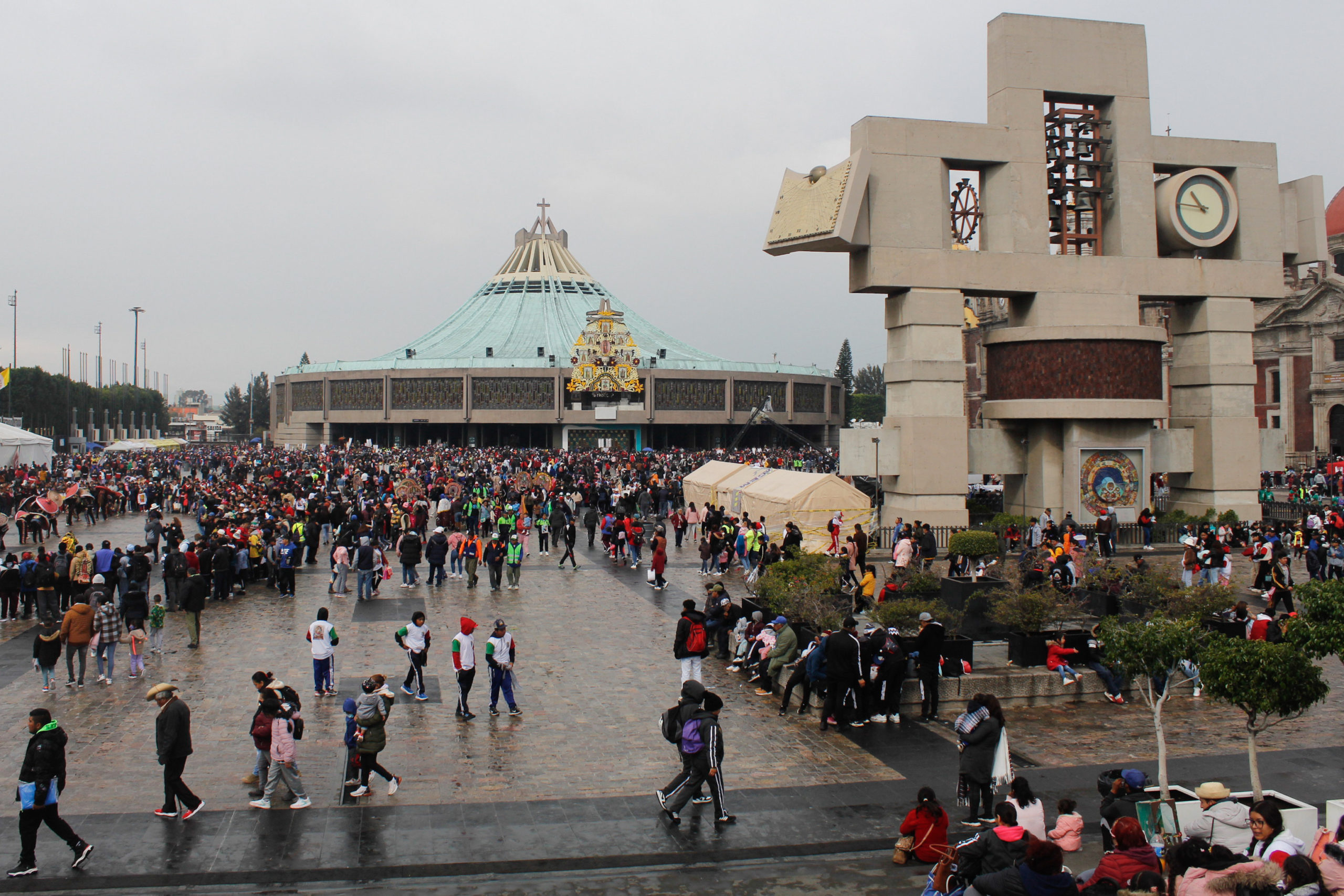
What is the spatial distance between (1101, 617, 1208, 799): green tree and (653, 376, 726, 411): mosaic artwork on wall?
59326 millimetres

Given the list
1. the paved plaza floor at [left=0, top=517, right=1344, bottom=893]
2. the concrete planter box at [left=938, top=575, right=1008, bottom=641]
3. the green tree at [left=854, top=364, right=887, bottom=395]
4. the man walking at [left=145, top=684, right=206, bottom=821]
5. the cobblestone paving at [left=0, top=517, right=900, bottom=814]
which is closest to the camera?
the paved plaza floor at [left=0, top=517, right=1344, bottom=893]

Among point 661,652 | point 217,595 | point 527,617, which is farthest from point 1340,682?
point 217,595

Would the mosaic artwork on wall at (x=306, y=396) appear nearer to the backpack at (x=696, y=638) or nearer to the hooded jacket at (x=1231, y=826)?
the backpack at (x=696, y=638)

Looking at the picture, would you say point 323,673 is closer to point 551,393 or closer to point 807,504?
point 807,504

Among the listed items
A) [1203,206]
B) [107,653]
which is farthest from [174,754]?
[1203,206]

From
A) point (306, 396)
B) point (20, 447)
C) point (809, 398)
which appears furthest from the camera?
point (809, 398)

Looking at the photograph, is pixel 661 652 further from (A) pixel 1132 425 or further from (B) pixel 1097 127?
(B) pixel 1097 127

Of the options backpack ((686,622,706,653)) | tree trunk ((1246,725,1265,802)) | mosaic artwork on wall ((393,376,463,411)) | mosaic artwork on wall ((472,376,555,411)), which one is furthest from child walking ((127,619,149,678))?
mosaic artwork on wall ((393,376,463,411))

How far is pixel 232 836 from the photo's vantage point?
8.05 metres

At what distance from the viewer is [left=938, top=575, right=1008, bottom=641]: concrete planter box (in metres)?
14.0

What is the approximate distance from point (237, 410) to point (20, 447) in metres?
108

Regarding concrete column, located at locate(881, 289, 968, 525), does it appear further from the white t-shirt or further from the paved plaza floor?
the white t-shirt

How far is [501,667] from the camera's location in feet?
36.8

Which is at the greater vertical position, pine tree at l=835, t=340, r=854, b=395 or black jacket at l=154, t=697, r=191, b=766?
pine tree at l=835, t=340, r=854, b=395
